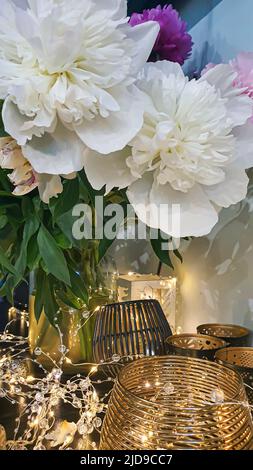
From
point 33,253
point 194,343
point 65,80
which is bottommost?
point 194,343

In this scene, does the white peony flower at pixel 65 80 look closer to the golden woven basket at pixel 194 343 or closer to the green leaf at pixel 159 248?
the green leaf at pixel 159 248

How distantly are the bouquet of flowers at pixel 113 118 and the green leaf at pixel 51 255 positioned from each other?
0.04 meters

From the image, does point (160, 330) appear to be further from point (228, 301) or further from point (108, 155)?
point (108, 155)

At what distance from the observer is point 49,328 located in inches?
22.9

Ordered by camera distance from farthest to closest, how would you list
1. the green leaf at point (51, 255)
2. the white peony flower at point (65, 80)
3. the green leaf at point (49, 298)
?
the green leaf at point (49, 298), the green leaf at point (51, 255), the white peony flower at point (65, 80)

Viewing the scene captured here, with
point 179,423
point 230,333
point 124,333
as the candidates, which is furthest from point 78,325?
point 179,423

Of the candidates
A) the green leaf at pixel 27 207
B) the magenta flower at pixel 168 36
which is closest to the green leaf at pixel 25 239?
the green leaf at pixel 27 207

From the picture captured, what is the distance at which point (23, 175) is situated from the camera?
29cm

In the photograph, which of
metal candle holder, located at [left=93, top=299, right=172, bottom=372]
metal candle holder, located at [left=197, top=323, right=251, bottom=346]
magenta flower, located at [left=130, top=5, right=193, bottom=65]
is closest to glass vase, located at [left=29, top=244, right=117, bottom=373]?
metal candle holder, located at [left=93, top=299, right=172, bottom=372]

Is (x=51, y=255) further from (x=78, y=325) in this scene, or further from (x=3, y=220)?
(x=78, y=325)

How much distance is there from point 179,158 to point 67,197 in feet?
0.30

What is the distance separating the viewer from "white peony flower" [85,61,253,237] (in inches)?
10.3

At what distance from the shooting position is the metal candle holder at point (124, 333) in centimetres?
50
